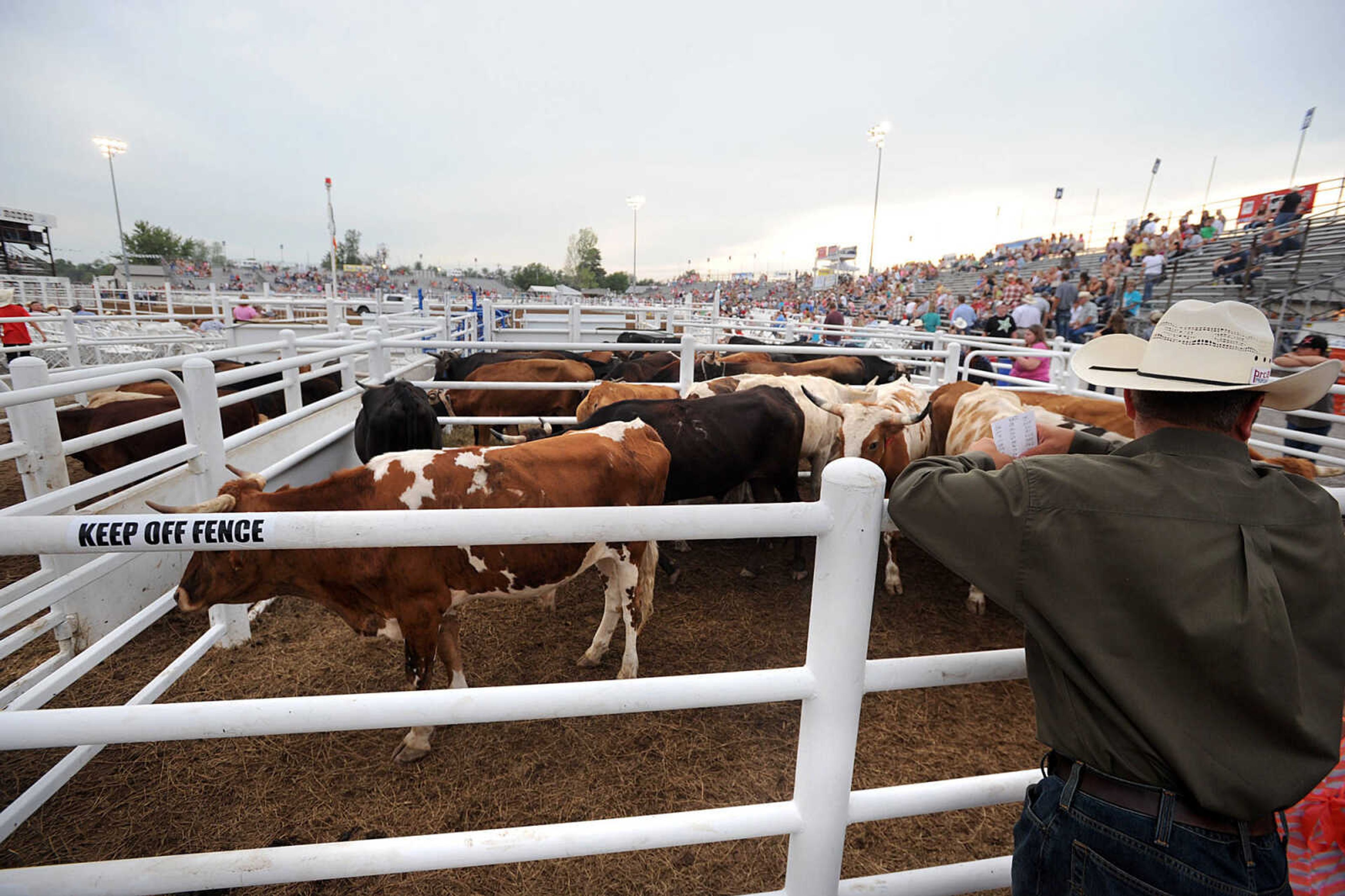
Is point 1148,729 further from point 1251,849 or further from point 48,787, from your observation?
point 48,787

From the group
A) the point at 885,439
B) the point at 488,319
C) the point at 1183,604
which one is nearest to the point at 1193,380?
the point at 1183,604

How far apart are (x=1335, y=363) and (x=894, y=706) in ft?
9.04

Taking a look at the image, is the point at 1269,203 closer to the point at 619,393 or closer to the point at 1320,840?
the point at 619,393

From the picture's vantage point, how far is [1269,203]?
18828 millimetres

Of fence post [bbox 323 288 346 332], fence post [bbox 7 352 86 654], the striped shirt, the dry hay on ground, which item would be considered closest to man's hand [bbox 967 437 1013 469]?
the striped shirt

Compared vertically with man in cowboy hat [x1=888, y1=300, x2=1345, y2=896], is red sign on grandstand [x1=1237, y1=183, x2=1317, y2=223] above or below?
above

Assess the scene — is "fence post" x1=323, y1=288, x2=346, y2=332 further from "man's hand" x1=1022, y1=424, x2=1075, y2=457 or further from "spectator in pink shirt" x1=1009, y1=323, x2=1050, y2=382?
"man's hand" x1=1022, y1=424, x2=1075, y2=457

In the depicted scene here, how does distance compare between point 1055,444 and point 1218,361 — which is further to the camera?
point 1055,444

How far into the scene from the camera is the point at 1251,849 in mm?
1131

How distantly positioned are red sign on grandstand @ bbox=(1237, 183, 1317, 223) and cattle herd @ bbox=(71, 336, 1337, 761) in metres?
16.3

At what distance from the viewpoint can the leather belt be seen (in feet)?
3.74

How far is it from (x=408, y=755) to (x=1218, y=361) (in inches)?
131

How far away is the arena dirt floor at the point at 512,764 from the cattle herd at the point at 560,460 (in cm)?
30

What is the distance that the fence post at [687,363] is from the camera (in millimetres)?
5910
